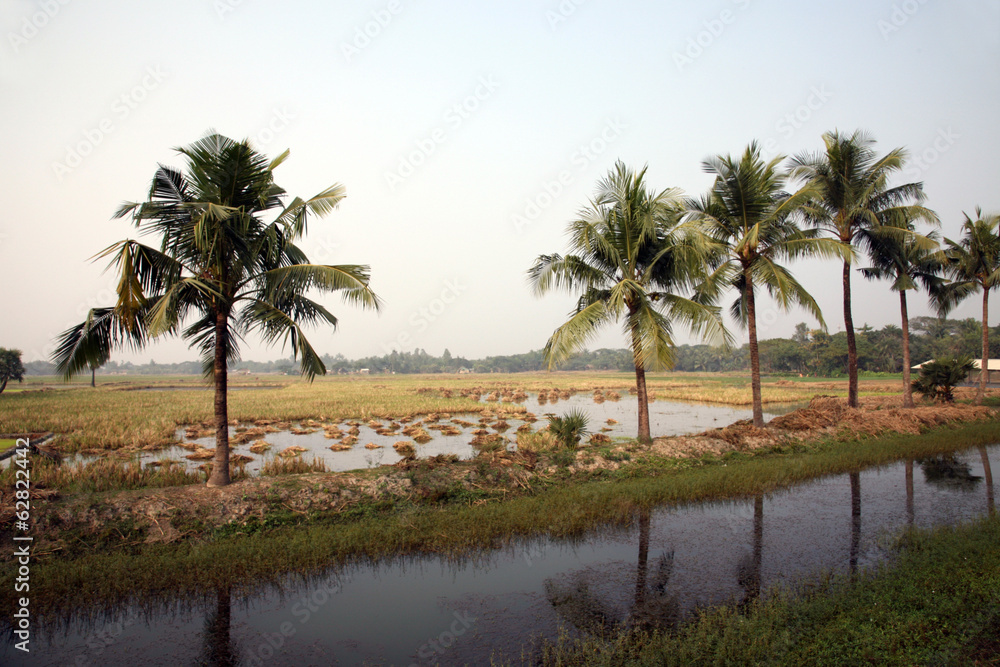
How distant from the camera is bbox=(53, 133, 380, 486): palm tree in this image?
9.24m

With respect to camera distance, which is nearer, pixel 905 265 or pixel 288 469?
pixel 288 469

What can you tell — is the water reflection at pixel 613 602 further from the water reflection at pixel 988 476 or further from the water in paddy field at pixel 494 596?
the water reflection at pixel 988 476

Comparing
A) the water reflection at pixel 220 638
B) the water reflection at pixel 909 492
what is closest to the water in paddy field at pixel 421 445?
the water reflection at pixel 220 638

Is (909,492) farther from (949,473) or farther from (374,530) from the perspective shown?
(374,530)

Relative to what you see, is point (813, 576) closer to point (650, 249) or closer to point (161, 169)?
point (650, 249)

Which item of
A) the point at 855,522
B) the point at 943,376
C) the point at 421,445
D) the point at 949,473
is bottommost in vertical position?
the point at 421,445

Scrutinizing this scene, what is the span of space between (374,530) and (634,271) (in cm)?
1030

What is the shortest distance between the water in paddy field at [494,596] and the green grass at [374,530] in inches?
17.5

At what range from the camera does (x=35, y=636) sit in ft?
19.1

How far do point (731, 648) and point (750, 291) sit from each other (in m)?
14.5

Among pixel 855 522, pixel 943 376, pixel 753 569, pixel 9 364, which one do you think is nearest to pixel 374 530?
pixel 753 569

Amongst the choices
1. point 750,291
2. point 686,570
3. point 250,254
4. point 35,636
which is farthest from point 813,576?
point 750,291

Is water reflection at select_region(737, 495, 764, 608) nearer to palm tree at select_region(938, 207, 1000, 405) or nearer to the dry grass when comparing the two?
the dry grass

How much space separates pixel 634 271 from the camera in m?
15.2
